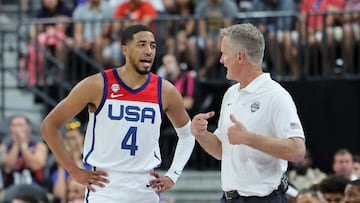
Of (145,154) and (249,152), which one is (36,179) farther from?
(249,152)

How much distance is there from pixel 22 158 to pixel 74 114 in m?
6.27

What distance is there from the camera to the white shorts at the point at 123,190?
8289 millimetres

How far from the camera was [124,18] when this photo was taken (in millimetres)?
16484

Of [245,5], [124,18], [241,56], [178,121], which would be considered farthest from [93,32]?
[241,56]

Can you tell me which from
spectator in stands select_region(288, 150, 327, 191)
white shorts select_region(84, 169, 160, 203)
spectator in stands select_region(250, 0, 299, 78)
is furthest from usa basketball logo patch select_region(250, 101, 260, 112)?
spectator in stands select_region(250, 0, 299, 78)

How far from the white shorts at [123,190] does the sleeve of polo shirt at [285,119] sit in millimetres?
1425

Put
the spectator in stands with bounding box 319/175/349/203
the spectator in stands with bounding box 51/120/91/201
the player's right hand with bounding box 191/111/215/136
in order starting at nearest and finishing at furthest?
the player's right hand with bounding box 191/111/215/136 → the spectator in stands with bounding box 319/175/349/203 → the spectator in stands with bounding box 51/120/91/201

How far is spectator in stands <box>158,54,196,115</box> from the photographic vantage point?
1516 cm

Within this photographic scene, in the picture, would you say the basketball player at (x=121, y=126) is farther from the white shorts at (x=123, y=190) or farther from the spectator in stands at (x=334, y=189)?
the spectator in stands at (x=334, y=189)

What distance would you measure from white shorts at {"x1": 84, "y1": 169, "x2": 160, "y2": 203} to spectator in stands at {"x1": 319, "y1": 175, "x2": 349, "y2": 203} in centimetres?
270

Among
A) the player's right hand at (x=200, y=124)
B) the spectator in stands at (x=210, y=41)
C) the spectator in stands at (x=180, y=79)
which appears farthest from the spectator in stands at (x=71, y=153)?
the player's right hand at (x=200, y=124)

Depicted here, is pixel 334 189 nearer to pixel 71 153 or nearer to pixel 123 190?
pixel 123 190

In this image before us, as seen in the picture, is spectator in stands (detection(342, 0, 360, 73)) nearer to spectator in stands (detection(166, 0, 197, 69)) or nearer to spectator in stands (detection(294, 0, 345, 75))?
spectator in stands (detection(294, 0, 345, 75))

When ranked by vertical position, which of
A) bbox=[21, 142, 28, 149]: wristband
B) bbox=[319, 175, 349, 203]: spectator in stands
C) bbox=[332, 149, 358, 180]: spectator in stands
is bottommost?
bbox=[21, 142, 28, 149]: wristband
